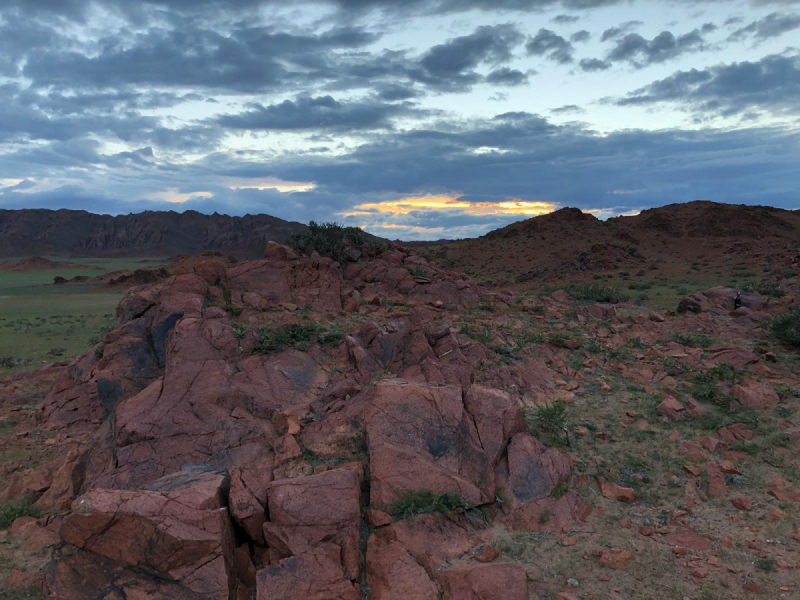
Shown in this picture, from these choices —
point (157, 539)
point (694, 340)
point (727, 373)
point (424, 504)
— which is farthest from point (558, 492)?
point (694, 340)

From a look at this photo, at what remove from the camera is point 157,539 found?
253 inches

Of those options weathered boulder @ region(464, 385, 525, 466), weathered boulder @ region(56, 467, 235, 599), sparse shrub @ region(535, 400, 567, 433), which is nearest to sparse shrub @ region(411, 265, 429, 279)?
sparse shrub @ region(535, 400, 567, 433)

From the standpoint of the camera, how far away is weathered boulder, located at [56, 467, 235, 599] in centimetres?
640

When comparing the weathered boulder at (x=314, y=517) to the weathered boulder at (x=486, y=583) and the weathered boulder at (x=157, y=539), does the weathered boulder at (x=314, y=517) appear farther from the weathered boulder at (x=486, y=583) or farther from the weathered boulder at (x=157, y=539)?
the weathered boulder at (x=486, y=583)

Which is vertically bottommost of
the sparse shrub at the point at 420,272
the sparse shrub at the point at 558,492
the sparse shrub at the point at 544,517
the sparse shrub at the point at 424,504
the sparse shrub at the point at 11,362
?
the sparse shrub at the point at 11,362

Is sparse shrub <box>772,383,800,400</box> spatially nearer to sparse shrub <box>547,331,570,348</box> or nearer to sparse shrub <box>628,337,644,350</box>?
sparse shrub <box>628,337,644,350</box>

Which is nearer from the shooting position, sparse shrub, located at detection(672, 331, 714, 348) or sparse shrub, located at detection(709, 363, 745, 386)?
sparse shrub, located at detection(709, 363, 745, 386)

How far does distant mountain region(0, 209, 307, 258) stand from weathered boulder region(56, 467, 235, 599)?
132m

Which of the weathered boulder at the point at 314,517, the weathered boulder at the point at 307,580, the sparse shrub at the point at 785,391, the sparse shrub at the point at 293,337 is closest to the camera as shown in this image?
the weathered boulder at the point at 307,580

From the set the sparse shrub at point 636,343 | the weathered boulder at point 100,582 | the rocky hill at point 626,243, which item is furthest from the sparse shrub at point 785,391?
the rocky hill at point 626,243

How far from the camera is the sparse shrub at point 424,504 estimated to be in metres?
7.45

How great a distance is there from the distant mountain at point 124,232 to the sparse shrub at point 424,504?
13174 centimetres

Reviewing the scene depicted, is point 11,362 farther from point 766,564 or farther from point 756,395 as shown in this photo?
point 756,395

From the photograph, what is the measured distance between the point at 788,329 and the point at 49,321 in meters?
33.6
